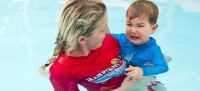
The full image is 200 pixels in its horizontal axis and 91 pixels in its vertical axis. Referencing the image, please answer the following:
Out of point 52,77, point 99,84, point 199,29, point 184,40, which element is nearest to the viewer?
point 52,77

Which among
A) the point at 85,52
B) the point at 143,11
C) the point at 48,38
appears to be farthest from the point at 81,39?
the point at 48,38

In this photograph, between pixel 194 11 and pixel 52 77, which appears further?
pixel 194 11

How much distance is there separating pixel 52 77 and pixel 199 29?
3383 mm

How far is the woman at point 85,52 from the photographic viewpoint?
217 cm

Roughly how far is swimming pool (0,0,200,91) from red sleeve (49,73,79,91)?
70.5 inches

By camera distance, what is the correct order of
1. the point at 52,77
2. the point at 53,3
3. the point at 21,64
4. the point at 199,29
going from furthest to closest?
1. the point at 53,3
2. the point at 199,29
3. the point at 21,64
4. the point at 52,77

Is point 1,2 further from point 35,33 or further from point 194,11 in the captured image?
point 194,11

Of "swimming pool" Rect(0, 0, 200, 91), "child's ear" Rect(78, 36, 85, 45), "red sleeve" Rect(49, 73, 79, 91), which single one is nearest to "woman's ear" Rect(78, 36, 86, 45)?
"child's ear" Rect(78, 36, 85, 45)

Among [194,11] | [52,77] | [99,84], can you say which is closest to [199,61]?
[194,11]

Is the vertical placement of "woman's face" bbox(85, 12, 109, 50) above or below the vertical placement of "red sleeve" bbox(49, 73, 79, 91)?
above

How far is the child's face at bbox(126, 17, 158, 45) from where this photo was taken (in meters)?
2.52

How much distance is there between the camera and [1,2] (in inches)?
249

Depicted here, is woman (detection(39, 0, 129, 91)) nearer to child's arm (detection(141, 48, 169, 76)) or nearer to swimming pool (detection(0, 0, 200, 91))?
child's arm (detection(141, 48, 169, 76))

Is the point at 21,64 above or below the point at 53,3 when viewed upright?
below
